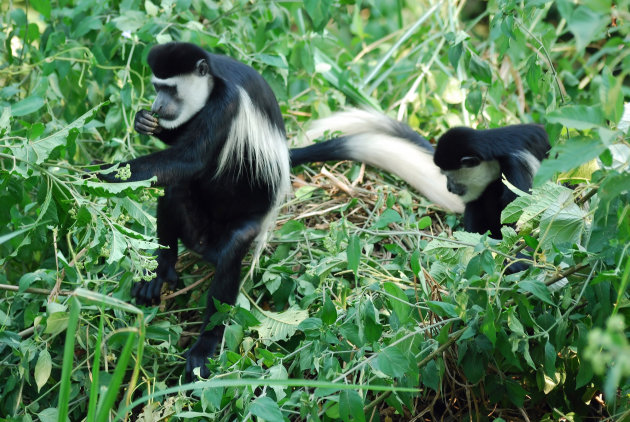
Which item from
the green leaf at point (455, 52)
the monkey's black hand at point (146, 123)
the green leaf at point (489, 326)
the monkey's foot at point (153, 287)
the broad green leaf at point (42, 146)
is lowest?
the monkey's foot at point (153, 287)

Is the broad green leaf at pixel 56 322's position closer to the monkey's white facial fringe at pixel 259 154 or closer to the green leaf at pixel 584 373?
the monkey's white facial fringe at pixel 259 154

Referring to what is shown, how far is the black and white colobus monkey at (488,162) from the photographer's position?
115 inches

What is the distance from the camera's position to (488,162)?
303 centimetres

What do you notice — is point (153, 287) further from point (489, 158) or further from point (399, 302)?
point (489, 158)

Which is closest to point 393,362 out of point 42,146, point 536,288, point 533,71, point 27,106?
point 536,288

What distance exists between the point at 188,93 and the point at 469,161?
113 cm

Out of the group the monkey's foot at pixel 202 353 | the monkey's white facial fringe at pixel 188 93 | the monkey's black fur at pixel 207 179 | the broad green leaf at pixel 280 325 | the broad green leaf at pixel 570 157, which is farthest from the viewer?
the monkey's white facial fringe at pixel 188 93

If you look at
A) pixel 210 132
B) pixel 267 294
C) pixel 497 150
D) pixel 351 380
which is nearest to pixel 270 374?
pixel 351 380

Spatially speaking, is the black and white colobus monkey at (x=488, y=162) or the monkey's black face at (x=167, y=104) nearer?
the monkey's black face at (x=167, y=104)

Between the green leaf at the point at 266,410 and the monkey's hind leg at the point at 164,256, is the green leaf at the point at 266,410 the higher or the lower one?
the higher one

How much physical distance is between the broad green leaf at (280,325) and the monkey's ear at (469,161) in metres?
0.96

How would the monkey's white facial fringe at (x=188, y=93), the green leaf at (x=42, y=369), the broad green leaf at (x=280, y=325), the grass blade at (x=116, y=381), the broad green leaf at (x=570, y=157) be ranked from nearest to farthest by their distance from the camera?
the broad green leaf at (x=570, y=157)
the grass blade at (x=116, y=381)
the green leaf at (x=42, y=369)
the broad green leaf at (x=280, y=325)
the monkey's white facial fringe at (x=188, y=93)

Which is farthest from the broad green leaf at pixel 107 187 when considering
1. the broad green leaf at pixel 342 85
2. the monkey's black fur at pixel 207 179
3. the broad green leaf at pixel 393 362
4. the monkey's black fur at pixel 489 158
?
the broad green leaf at pixel 342 85

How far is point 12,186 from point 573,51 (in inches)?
136
